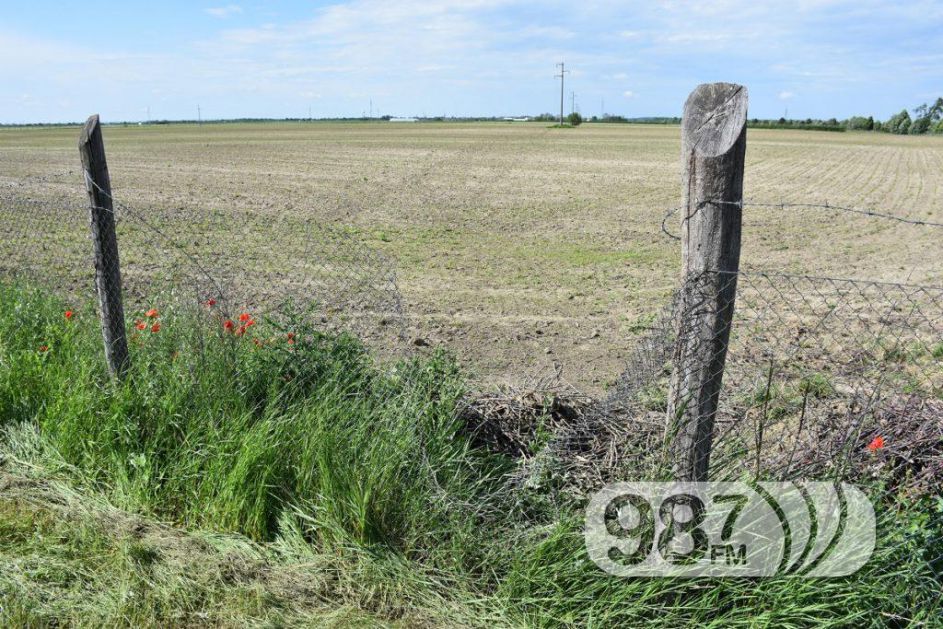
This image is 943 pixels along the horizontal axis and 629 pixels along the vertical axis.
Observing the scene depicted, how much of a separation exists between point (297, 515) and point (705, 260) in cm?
212

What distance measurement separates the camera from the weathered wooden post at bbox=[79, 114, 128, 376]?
428 cm

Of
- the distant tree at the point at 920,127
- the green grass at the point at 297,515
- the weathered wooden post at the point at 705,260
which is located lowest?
the green grass at the point at 297,515

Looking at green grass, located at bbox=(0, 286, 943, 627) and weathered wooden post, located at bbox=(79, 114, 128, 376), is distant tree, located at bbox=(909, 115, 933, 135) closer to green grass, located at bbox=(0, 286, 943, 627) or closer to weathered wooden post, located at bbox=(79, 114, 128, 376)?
green grass, located at bbox=(0, 286, 943, 627)

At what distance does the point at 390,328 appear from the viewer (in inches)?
281

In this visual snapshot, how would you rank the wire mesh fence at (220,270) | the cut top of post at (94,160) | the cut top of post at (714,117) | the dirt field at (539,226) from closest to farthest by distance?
the cut top of post at (714,117) → the cut top of post at (94,160) → the wire mesh fence at (220,270) → the dirt field at (539,226)

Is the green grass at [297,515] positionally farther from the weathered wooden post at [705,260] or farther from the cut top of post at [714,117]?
the cut top of post at [714,117]

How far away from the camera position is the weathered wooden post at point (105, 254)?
4.28 meters

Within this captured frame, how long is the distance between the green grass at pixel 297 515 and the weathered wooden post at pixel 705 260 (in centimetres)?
61

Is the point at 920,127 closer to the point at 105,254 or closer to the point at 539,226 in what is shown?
the point at 539,226

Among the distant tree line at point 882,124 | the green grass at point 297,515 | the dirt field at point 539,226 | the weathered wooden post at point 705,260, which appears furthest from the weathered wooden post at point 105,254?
the distant tree line at point 882,124

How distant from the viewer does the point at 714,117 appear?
8.80ft

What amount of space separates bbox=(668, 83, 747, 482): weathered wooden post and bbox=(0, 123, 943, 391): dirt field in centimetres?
287

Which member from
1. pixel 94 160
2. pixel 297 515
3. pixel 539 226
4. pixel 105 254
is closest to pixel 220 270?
pixel 105 254

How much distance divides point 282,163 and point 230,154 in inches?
339
